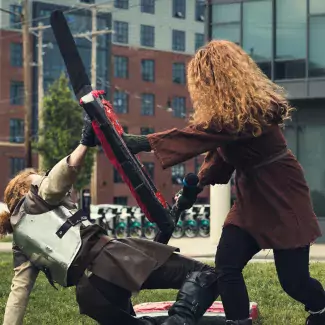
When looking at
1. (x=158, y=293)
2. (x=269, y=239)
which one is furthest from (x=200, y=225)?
(x=269, y=239)

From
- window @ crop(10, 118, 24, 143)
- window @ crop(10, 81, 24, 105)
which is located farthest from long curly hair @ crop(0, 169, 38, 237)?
window @ crop(10, 118, 24, 143)

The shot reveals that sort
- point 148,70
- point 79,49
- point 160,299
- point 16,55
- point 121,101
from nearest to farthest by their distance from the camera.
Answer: point 160,299
point 79,49
point 16,55
point 121,101
point 148,70

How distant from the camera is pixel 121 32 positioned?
67250 mm

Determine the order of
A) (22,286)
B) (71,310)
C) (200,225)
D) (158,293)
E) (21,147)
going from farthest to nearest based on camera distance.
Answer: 1. (21,147)
2. (200,225)
3. (158,293)
4. (71,310)
5. (22,286)

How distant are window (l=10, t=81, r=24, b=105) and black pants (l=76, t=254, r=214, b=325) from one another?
56.5 metres

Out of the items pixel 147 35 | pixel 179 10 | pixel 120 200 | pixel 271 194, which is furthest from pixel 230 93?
pixel 179 10

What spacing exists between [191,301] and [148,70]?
64792 mm

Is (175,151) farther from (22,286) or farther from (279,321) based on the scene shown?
(279,321)

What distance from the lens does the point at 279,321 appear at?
6.32m

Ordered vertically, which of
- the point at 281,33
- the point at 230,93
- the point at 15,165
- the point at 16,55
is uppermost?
the point at 16,55

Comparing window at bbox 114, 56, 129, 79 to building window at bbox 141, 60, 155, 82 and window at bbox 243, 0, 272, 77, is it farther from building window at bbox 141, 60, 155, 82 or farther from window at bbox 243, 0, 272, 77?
window at bbox 243, 0, 272, 77

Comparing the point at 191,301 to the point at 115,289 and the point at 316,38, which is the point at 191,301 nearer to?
the point at 115,289

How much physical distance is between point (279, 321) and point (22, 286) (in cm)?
213

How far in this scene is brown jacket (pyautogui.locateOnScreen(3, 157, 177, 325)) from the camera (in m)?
4.54
